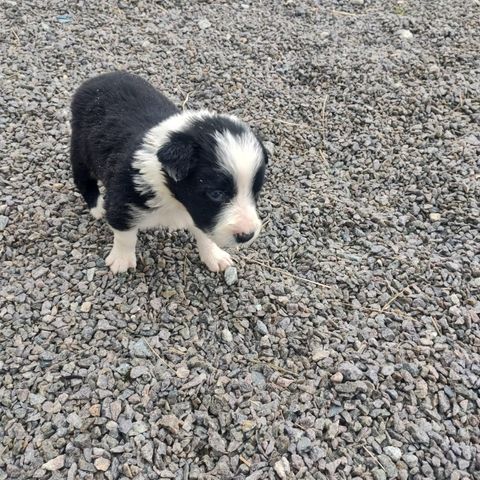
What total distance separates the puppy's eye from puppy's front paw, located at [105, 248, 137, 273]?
40.2 inches

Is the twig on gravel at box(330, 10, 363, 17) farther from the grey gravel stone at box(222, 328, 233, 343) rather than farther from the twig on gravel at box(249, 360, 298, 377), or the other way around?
the twig on gravel at box(249, 360, 298, 377)

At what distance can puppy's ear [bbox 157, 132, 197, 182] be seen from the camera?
10.2 feet

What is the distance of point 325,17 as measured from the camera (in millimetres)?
6816

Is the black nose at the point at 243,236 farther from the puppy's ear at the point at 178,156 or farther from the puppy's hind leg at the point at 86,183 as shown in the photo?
the puppy's hind leg at the point at 86,183

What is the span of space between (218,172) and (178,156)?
0.75 ft

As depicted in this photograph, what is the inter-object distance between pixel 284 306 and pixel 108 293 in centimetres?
118

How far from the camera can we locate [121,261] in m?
3.99

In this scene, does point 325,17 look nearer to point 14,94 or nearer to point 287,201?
point 287,201

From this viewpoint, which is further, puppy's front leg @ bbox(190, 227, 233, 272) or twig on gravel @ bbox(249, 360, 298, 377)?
puppy's front leg @ bbox(190, 227, 233, 272)

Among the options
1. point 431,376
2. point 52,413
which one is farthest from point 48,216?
point 431,376

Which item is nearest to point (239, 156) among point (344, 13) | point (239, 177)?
point (239, 177)

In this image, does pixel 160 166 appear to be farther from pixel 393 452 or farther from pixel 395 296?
pixel 393 452

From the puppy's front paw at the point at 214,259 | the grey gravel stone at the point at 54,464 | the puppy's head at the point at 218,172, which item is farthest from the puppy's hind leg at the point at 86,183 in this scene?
the grey gravel stone at the point at 54,464

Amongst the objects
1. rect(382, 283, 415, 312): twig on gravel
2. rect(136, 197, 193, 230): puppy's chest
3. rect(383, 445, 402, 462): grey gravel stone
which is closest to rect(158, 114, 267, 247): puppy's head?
rect(136, 197, 193, 230): puppy's chest
